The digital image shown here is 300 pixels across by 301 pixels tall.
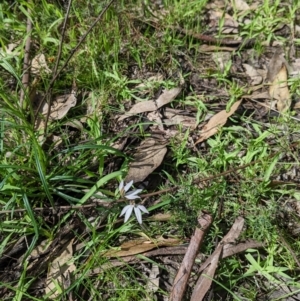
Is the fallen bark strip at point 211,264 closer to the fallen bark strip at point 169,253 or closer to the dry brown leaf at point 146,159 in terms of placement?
the fallen bark strip at point 169,253

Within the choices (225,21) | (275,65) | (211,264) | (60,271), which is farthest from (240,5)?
(60,271)

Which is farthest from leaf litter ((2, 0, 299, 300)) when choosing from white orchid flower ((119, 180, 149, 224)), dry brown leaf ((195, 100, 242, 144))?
white orchid flower ((119, 180, 149, 224))

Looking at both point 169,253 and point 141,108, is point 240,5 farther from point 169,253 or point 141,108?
point 169,253

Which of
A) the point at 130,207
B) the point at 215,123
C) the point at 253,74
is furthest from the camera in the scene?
the point at 253,74

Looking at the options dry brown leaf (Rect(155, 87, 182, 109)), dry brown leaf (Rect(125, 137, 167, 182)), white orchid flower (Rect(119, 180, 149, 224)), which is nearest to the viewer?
white orchid flower (Rect(119, 180, 149, 224))

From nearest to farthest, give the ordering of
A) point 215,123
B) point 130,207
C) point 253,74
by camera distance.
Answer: point 130,207
point 215,123
point 253,74

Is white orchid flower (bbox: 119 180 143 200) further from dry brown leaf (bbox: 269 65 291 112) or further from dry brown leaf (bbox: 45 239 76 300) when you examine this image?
dry brown leaf (bbox: 269 65 291 112)

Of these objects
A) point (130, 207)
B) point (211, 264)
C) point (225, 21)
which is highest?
point (225, 21)

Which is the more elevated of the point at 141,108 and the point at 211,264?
the point at 141,108
